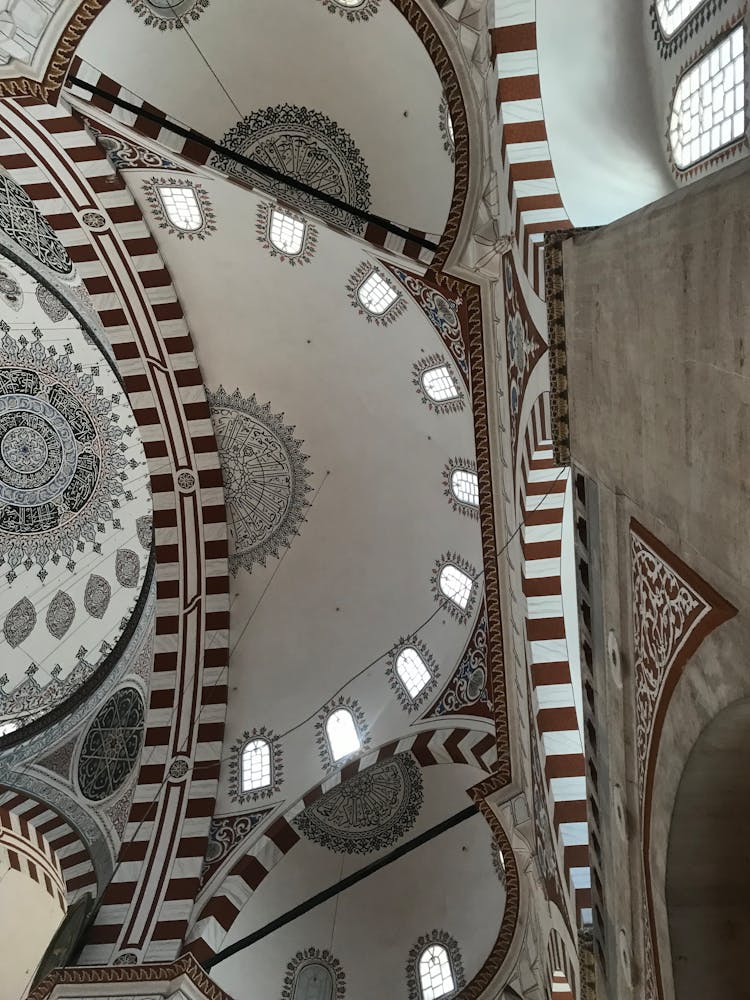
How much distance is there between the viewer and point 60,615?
10.5 meters

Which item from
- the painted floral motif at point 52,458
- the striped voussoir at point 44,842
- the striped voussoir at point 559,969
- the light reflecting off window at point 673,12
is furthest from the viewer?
the painted floral motif at point 52,458

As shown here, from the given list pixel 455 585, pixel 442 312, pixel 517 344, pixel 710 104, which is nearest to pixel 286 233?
pixel 442 312

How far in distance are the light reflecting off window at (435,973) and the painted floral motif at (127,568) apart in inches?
221

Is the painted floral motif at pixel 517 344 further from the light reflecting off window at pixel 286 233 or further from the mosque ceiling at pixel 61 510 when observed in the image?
the mosque ceiling at pixel 61 510

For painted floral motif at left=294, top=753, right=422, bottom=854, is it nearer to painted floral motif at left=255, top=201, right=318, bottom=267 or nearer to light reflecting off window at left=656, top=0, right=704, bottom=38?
painted floral motif at left=255, top=201, right=318, bottom=267

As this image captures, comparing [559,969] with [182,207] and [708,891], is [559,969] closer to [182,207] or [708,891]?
Result: [708,891]

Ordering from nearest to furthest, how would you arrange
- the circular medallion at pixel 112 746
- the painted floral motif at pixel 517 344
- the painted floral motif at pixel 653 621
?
the painted floral motif at pixel 653 621 < the painted floral motif at pixel 517 344 < the circular medallion at pixel 112 746

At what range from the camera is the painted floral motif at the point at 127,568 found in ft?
33.9

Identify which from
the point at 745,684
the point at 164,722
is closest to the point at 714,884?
the point at 745,684

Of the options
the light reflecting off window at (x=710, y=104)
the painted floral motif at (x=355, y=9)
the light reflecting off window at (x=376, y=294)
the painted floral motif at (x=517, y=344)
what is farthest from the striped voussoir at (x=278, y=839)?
the painted floral motif at (x=355, y=9)

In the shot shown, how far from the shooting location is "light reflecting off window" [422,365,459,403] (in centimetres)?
752

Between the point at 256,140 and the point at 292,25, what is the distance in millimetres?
968

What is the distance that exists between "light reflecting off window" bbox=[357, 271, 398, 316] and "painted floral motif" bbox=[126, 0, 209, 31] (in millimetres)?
2529

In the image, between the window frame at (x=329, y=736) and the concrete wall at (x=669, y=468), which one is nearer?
the concrete wall at (x=669, y=468)
